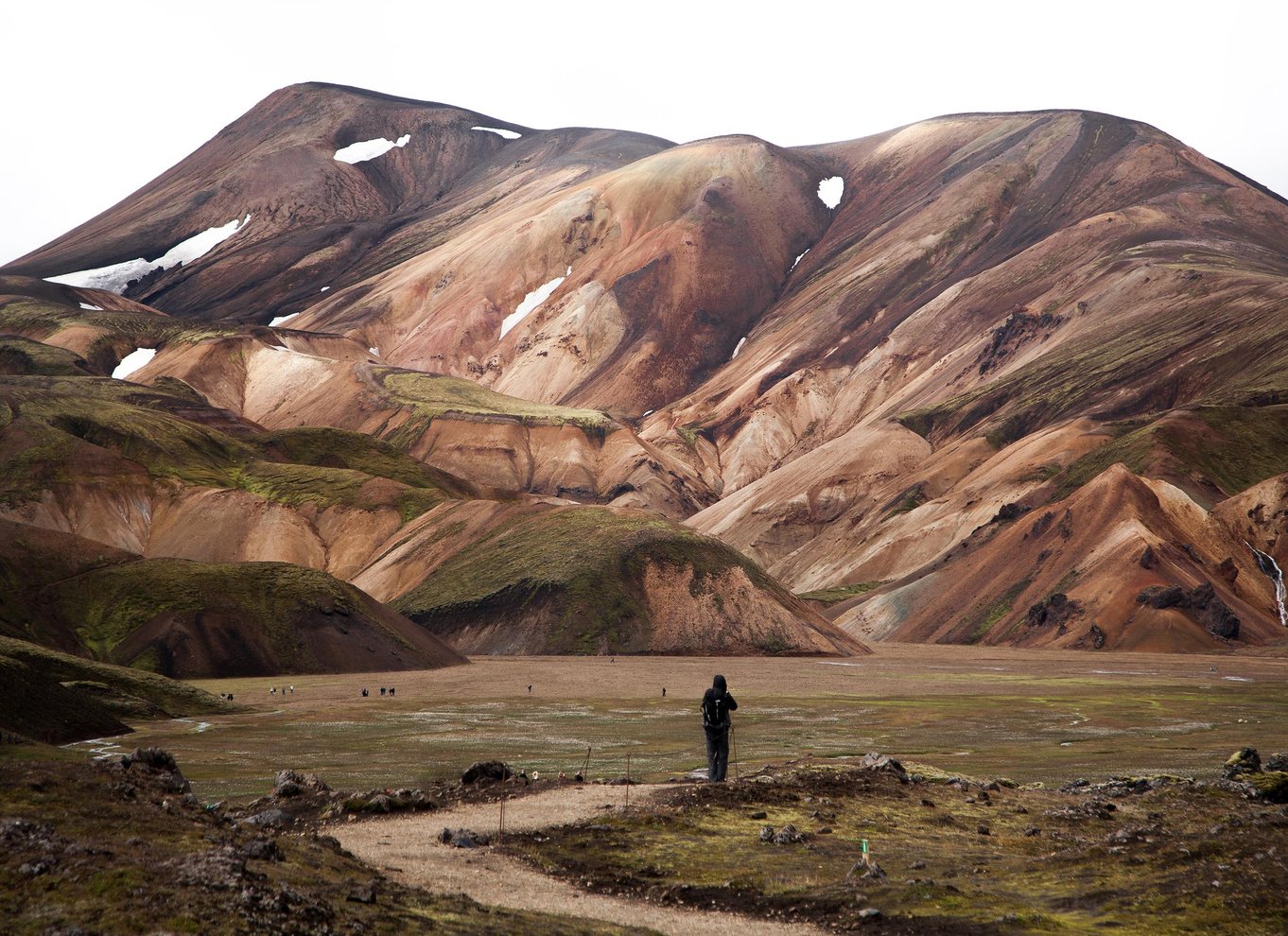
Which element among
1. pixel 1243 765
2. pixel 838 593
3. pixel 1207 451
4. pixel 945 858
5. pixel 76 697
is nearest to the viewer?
pixel 945 858

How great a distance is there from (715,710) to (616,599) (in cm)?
7585

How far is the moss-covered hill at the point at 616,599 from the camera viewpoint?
3944 inches

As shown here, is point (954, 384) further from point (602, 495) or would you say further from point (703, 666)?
point (703, 666)

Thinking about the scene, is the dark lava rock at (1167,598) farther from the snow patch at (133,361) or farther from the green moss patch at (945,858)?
the snow patch at (133,361)

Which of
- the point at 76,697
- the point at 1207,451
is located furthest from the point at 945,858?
the point at 1207,451

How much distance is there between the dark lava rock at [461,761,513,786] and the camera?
28184 mm

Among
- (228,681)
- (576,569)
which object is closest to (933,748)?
(228,681)

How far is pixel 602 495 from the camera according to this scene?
179m

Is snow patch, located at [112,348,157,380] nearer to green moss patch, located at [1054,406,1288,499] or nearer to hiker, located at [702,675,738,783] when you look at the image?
green moss patch, located at [1054,406,1288,499]

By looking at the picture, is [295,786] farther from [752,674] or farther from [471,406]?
[471,406]

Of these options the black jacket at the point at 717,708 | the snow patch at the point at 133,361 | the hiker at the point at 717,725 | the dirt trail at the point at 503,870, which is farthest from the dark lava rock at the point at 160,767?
the snow patch at the point at 133,361

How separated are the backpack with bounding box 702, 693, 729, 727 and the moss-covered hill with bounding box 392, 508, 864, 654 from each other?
7128cm

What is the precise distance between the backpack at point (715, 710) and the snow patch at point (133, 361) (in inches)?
7178

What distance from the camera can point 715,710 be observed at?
2739 cm
